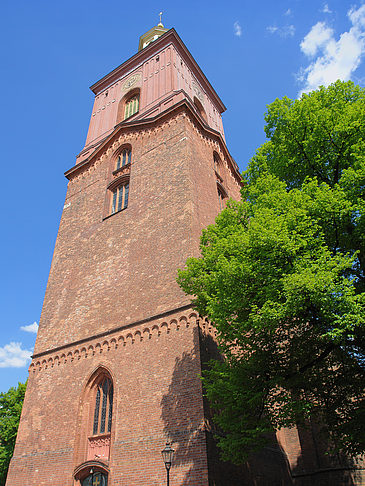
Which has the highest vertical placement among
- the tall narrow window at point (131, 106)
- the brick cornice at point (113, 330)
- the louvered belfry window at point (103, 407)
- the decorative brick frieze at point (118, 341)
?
the tall narrow window at point (131, 106)

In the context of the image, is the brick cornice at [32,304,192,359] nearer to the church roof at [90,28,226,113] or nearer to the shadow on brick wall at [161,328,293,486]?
the shadow on brick wall at [161,328,293,486]

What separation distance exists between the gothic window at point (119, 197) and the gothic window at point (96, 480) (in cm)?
1019

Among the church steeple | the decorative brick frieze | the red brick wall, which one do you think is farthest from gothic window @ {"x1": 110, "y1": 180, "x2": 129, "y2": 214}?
the church steeple

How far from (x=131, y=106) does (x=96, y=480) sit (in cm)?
2007

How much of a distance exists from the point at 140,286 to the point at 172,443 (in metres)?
5.34

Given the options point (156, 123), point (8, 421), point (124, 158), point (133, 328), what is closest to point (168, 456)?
point (133, 328)

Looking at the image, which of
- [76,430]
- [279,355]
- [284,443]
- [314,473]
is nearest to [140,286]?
[76,430]

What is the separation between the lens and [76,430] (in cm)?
1227

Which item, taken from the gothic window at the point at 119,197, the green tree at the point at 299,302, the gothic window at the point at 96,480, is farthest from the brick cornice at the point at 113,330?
the gothic window at the point at 119,197

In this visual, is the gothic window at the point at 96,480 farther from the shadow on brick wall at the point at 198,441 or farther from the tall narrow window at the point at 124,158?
the tall narrow window at the point at 124,158

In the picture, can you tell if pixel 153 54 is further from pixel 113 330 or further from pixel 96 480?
pixel 96 480

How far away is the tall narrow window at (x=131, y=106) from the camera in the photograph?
76.3 ft

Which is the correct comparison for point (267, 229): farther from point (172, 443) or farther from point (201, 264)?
point (172, 443)

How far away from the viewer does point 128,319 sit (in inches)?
513
